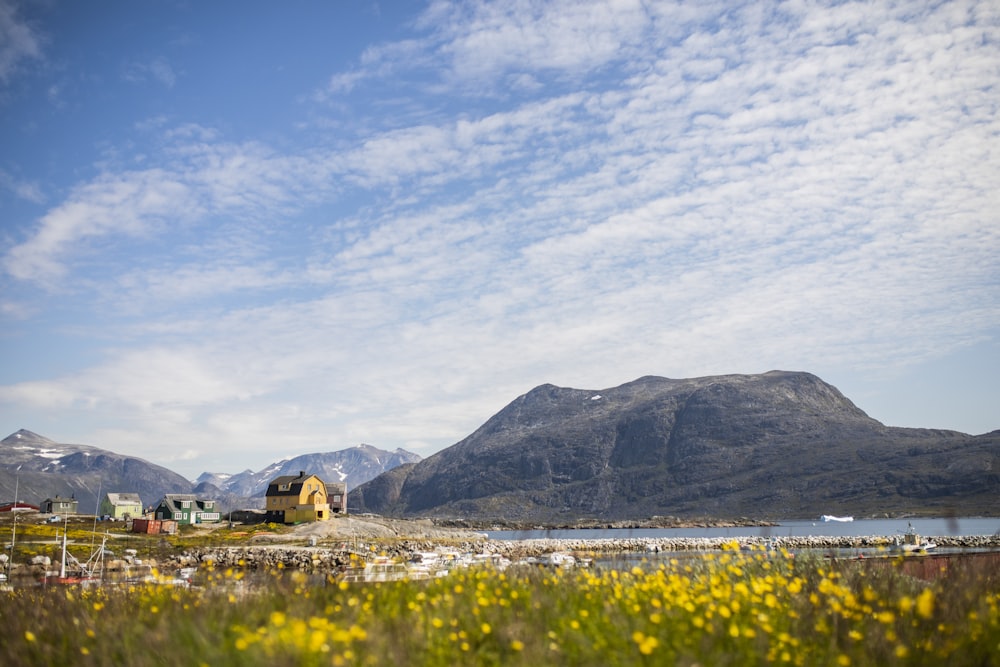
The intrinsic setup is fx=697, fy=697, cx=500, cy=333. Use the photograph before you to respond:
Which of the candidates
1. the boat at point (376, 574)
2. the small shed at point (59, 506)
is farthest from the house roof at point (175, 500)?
the boat at point (376, 574)

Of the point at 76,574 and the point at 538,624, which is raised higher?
the point at 538,624

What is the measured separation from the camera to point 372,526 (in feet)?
335

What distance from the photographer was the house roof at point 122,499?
467 ft

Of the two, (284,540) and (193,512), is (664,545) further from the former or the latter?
(193,512)

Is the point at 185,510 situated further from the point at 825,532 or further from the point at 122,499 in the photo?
the point at 825,532

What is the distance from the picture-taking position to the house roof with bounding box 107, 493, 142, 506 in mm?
142250

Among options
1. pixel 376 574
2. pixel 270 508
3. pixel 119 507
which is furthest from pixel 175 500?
pixel 376 574

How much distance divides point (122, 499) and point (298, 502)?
65.9 metres

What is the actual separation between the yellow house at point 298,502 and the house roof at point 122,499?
2163 inches

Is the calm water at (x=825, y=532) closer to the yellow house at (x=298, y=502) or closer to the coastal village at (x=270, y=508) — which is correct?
the coastal village at (x=270, y=508)

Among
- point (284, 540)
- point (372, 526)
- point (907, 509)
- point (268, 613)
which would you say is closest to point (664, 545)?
point (284, 540)

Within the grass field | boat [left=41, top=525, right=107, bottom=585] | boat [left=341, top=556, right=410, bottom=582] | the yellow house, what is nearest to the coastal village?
the yellow house

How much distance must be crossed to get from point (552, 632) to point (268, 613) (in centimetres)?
Result: 407

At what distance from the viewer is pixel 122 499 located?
14575 cm
